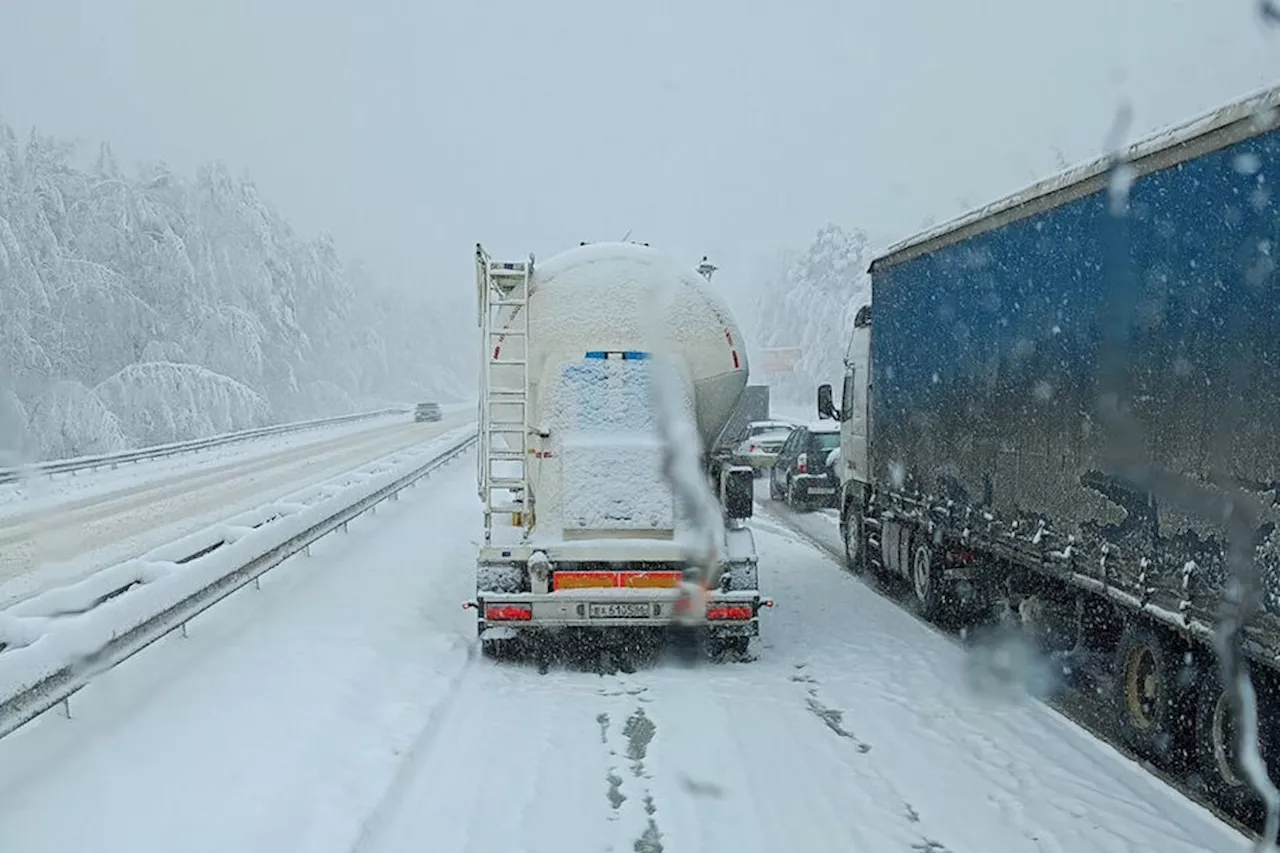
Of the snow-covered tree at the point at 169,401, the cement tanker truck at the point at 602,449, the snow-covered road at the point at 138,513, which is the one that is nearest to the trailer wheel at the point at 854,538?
the cement tanker truck at the point at 602,449

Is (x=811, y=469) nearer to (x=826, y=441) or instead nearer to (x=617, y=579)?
(x=826, y=441)

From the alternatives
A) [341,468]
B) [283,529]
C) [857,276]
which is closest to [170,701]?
[283,529]

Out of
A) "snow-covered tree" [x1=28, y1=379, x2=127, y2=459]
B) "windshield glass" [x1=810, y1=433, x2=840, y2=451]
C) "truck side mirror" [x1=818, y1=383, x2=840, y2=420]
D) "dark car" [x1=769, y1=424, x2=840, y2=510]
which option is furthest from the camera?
"snow-covered tree" [x1=28, y1=379, x2=127, y2=459]

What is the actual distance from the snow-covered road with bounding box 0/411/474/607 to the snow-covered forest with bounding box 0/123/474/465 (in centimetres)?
833

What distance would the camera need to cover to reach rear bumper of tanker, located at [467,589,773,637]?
9.16m

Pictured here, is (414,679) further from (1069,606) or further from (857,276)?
(857,276)

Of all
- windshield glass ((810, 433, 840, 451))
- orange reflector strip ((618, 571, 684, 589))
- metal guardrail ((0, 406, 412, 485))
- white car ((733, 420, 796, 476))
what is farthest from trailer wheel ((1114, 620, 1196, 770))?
metal guardrail ((0, 406, 412, 485))

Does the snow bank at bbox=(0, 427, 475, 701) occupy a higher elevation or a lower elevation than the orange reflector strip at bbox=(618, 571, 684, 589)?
higher

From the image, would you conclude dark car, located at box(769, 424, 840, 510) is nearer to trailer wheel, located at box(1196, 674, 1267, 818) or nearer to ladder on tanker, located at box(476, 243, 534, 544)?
ladder on tanker, located at box(476, 243, 534, 544)

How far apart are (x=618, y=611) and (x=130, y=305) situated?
45.4 metres

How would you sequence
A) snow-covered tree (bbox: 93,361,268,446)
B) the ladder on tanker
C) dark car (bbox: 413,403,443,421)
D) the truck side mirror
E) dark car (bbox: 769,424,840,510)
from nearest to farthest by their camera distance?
the ladder on tanker
the truck side mirror
dark car (bbox: 769,424,840,510)
snow-covered tree (bbox: 93,361,268,446)
dark car (bbox: 413,403,443,421)

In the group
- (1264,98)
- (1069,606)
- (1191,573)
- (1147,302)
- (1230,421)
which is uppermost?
(1264,98)

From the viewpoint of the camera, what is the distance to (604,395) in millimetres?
9836

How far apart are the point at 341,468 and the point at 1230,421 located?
28982 mm
